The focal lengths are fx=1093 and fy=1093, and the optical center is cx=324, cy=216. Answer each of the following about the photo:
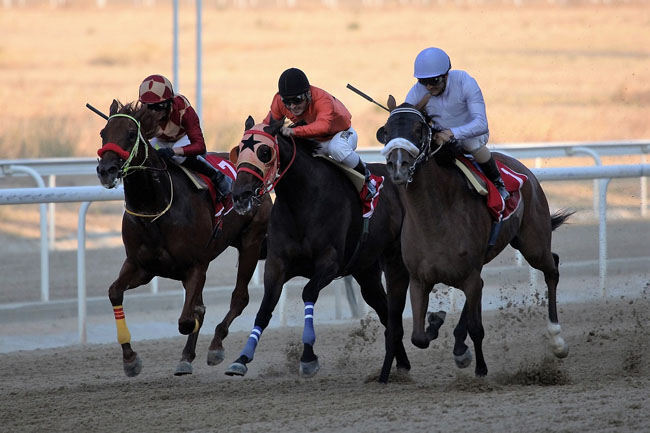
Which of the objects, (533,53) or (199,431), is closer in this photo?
(199,431)

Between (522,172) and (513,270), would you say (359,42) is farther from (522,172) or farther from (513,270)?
(522,172)

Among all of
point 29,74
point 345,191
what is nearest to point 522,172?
point 345,191

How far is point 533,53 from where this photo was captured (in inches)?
1475

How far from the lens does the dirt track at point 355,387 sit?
199 inches

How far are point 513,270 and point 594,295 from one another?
82cm

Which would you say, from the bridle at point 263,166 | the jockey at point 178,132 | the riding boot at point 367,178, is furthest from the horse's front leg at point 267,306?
the jockey at point 178,132

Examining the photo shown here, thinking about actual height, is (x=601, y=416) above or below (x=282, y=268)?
below

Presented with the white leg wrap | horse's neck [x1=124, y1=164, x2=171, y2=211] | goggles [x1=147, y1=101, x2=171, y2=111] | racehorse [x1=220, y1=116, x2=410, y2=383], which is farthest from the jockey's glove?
the white leg wrap

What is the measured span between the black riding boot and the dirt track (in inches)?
48.2

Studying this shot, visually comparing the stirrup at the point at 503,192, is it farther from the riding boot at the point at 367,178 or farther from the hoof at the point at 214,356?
the hoof at the point at 214,356

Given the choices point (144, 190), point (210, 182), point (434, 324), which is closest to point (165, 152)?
point (144, 190)

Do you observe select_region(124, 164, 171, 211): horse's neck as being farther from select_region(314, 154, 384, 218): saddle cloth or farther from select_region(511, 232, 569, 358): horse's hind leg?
select_region(511, 232, 569, 358): horse's hind leg

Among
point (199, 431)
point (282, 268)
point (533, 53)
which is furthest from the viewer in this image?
point (533, 53)

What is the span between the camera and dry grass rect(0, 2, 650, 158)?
91.6 ft
